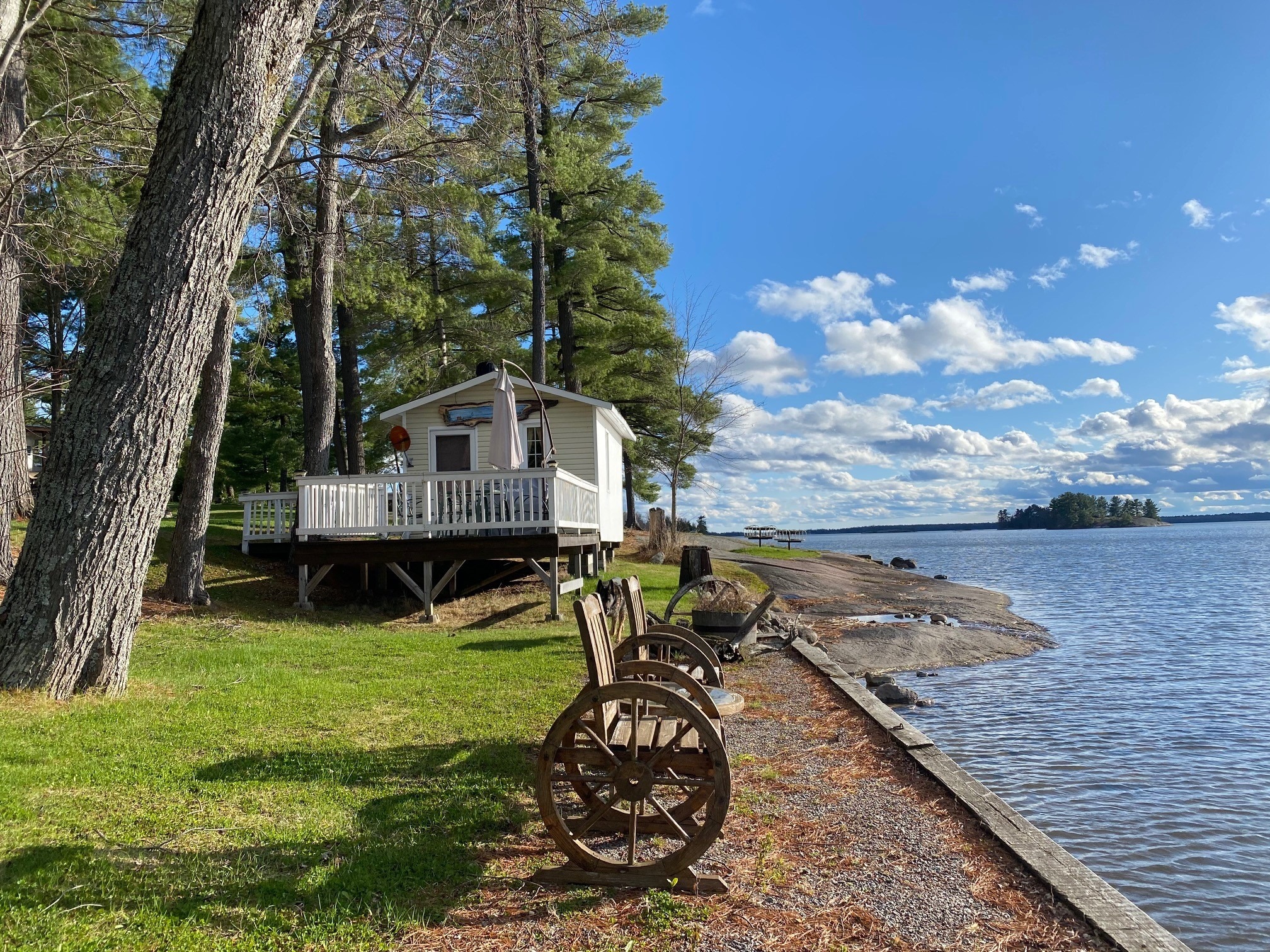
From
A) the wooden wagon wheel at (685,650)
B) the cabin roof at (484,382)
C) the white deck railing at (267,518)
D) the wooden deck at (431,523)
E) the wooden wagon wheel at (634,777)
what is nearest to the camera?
the wooden wagon wheel at (634,777)

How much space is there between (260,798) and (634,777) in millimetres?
2139

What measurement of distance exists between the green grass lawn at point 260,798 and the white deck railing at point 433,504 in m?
4.79

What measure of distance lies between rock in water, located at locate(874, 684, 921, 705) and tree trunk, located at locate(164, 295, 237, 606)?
10469mm

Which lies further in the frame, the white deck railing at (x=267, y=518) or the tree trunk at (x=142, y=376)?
the white deck railing at (x=267, y=518)

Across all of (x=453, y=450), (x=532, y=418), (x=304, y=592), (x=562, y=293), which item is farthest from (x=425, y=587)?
(x=562, y=293)

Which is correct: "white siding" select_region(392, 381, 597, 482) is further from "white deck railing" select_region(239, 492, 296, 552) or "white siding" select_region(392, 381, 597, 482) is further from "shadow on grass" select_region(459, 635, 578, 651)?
"shadow on grass" select_region(459, 635, 578, 651)

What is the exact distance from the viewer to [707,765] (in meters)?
3.73

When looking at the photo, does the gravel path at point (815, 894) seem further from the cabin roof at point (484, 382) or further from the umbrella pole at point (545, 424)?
the cabin roof at point (484, 382)

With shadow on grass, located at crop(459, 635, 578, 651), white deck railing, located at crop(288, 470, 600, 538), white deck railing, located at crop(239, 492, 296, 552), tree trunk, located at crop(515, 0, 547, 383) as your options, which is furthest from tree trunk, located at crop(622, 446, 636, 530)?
shadow on grass, located at crop(459, 635, 578, 651)

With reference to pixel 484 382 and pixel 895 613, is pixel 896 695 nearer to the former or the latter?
pixel 895 613

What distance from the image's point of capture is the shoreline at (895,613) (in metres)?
13.2

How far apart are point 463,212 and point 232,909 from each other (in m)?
13.9

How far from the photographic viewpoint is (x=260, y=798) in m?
4.49

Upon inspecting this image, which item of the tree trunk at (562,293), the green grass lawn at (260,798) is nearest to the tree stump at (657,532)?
the tree trunk at (562,293)
